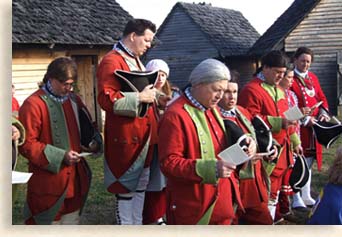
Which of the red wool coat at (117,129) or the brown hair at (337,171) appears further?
the red wool coat at (117,129)

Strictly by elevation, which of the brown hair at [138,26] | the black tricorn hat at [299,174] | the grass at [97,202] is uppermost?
the brown hair at [138,26]

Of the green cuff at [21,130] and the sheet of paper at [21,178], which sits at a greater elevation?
the green cuff at [21,130]

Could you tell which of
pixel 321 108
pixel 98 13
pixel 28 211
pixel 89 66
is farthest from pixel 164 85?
pixel 89 66

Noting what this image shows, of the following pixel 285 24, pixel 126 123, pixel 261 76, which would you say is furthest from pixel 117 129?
pixel 285 24

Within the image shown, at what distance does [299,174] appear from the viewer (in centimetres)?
351

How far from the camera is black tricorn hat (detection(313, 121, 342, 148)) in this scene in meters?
3.66

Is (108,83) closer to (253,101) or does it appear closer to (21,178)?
(21,178)

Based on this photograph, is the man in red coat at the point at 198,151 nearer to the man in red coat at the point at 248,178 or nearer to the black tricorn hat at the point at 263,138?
the man in red coat at the point at 248,178

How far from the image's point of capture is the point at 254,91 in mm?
3043

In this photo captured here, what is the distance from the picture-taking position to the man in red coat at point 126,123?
2682 millimetres

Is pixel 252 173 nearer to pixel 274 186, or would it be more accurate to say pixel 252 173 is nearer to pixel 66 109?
pixel 274 186

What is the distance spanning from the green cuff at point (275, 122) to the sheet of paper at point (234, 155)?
87 cm

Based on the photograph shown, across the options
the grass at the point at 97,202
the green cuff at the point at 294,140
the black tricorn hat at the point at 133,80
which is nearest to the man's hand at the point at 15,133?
the grass at the point at 97,202

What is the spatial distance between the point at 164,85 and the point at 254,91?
518 millimetres
